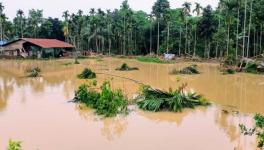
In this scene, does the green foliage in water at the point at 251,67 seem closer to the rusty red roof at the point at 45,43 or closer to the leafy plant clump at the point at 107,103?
the leafy plant clump at the point at 107,103

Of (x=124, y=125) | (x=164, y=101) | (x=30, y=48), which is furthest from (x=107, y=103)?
(x=30, y=48)

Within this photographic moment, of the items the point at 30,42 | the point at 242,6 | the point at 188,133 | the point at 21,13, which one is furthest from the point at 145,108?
the point at 21,13

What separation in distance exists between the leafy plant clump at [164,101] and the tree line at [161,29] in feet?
84.0

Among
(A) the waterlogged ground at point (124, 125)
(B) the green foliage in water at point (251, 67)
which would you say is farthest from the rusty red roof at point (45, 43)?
(A) the waterlogged ground at point (124, 125)

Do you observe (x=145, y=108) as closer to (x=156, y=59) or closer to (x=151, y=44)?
(x=156, y=59)

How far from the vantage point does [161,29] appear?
5425 centimetres

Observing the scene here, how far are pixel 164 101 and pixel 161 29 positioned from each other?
40749 mm

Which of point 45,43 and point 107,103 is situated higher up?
Answer: point 45,43

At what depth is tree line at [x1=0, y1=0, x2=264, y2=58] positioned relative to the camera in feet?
135

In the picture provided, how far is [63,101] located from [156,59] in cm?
2837

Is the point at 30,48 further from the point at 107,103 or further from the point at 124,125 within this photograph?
the point at 124,125

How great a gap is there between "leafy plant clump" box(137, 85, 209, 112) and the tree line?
2560 centimetres

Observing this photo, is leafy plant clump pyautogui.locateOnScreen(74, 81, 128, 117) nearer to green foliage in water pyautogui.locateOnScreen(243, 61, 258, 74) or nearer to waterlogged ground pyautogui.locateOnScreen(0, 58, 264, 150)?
waterlogged ground pyautogui.locateOnScreen(0, 58, 264, 150)

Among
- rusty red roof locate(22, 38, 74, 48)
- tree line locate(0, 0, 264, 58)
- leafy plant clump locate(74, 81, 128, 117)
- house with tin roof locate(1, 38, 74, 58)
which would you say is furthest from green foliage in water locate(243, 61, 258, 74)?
rusty red roof locate(22, 38, 74, 48)
